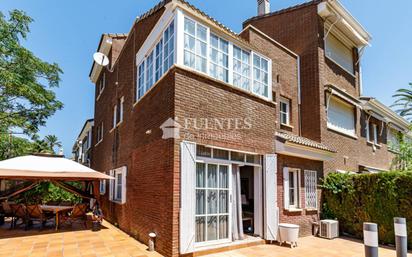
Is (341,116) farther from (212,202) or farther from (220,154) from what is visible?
(212,202)

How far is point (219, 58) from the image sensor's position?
8211mm

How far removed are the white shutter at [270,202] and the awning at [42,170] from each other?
6777 millimetres

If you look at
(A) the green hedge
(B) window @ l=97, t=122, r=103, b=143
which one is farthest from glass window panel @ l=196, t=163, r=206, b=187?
(B) window @ l=97, t=122, r=103, b=143

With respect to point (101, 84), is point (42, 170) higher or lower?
lower

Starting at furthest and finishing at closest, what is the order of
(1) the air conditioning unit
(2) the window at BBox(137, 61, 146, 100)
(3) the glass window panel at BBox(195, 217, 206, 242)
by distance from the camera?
1. (1) the air conditioning unit
2. (2) the window at BBox(137, 61, 146, 100)
3. (3) the glass window panel at BBox(195, 217, 206, 242)

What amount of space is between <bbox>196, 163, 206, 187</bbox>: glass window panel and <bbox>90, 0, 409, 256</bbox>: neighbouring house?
4 cm

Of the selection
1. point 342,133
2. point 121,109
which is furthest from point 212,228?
point 342,133

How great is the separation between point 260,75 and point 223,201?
4690 mm

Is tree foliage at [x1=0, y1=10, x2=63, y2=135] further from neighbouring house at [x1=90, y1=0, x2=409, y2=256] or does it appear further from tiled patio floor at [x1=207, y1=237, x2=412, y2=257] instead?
tiled patio floor at [x1=207, y1=237, x2=412, y2=257]

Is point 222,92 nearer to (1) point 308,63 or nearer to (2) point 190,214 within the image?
(2) point 190,214

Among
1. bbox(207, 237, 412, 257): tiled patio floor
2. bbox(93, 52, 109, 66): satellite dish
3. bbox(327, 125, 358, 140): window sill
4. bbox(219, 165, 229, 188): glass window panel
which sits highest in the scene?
bbox(93, 52, 109, 66): satellite dish

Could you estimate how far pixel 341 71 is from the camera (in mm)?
14602

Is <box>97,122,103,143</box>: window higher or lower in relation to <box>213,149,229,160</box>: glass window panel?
higher

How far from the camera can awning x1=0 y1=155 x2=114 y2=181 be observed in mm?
9790
